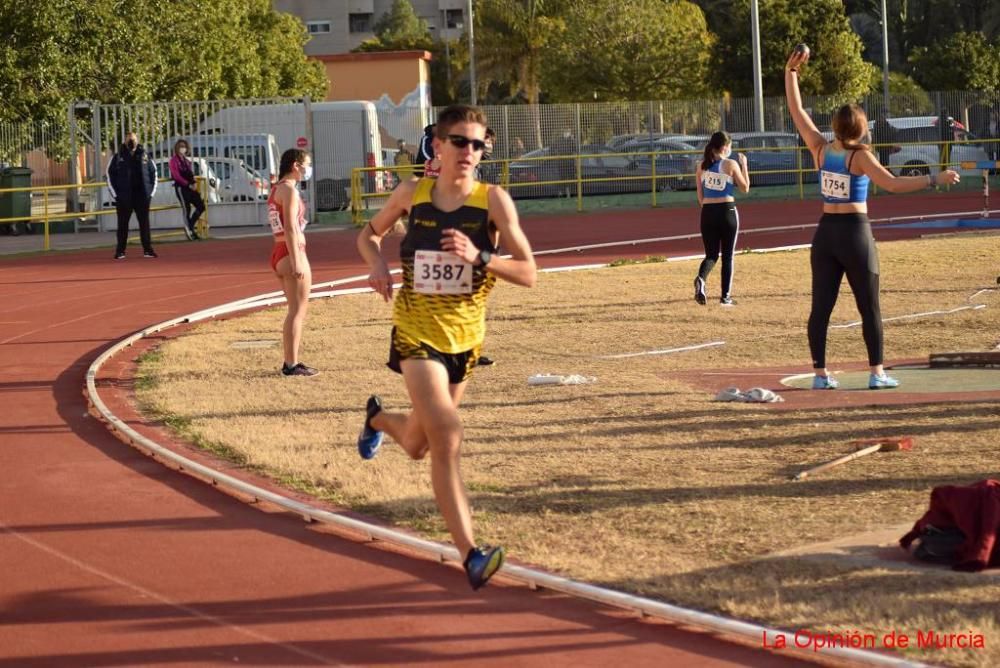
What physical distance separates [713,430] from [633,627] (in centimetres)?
407

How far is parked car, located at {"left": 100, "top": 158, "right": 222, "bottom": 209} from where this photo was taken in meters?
32.3

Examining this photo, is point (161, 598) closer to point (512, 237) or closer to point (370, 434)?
point (370, 434)

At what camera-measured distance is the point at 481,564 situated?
20.7ft

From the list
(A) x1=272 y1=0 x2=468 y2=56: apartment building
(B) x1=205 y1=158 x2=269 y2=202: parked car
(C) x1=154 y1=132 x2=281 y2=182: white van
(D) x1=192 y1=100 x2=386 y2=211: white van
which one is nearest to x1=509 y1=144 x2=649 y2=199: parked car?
(D) x1=192 y1=100 x2=386 y2=211: white van

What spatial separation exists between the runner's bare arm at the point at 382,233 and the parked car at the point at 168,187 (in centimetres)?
2508

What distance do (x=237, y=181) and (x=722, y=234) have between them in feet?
58.2

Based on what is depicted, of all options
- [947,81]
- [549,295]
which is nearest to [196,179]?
[549,295]

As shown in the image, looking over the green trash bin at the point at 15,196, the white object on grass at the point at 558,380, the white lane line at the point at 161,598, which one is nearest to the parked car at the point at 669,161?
the green trash bin at the point at 15,196

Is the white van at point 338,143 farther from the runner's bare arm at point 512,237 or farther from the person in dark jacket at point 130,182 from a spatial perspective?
the runner's bare arm at point 512,237

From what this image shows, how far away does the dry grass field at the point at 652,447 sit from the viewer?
6500 mm

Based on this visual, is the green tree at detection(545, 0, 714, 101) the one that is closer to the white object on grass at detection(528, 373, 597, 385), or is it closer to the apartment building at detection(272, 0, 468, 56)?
the apartment building at detection(272, 0, 468, 56)

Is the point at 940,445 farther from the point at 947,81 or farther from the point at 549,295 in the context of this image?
the point at 947,81

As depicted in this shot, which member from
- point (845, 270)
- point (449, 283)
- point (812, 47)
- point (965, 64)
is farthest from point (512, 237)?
A: point (965, 64)

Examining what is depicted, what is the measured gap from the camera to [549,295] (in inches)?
758
